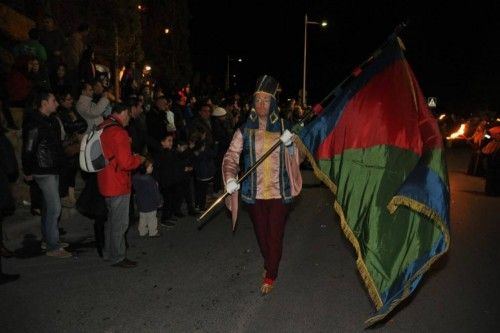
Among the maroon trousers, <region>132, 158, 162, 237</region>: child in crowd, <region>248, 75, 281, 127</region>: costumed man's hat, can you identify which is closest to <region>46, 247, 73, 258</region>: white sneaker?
<region>132, 158, 162, 237</region>: child in crowd

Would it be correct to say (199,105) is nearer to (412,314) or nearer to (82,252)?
(82,252)

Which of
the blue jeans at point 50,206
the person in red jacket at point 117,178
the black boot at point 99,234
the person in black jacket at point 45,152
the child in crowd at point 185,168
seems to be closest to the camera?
the person in red jacket at point 117,178

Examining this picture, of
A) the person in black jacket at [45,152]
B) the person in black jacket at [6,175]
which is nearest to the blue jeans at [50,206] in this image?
the person in black jacket at [45,152]

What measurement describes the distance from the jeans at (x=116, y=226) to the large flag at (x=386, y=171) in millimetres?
2332

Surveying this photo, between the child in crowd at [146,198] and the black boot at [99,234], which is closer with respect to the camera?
the black boot at [99,234]

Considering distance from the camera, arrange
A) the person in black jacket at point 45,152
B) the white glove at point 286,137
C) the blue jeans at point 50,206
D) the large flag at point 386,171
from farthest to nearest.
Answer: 1. the blue jeans at point 50,206
2. the person in black jacket at point 45,152
3. the white glove at point 286,137
4. the large flag at point 386,171

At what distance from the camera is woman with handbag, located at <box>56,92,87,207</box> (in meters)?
8.23

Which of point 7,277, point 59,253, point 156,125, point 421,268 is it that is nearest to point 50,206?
point 59,253

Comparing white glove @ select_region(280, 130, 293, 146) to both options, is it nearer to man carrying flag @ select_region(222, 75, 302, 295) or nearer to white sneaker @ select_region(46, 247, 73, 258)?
man carrying flag @ select_region(222, 75, 302, 295)

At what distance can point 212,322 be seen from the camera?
4.88 meters

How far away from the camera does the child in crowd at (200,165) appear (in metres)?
9.79

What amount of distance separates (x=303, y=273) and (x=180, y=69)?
3243 centimetres

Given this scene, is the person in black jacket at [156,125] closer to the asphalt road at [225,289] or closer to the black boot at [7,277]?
the asphalt road at [225,289]

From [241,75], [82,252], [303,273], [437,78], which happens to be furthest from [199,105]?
[241,75]
